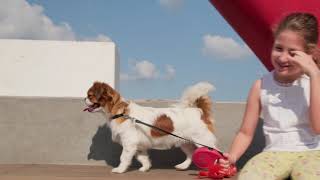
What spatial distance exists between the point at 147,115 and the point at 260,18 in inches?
96.8

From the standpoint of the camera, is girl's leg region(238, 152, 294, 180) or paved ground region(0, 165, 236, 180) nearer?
girl's leg region(238, 152, 294, 180)

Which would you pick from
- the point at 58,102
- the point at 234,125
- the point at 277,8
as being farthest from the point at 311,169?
the point at 58,102

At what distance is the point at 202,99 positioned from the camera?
578 centimetres

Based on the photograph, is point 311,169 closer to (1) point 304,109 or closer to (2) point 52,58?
(1) point 304,109

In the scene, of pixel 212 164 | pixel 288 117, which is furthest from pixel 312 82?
pixel 212 164

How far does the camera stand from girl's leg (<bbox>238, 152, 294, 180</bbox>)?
2000 millimetres

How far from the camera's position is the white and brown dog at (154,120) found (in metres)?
5.73

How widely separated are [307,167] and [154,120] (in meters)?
3.83

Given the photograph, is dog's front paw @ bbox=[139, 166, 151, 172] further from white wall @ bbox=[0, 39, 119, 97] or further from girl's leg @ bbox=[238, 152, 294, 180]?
girl's leg @ bbox=[238, 152, 294, 180]

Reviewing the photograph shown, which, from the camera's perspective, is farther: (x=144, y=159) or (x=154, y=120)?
(x=144, y=159)

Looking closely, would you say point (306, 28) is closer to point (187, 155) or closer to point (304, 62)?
point (304, 62)

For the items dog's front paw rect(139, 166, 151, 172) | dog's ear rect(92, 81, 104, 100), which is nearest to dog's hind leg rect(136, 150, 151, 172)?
dog's front paw rect(139, 166, 151, 172)

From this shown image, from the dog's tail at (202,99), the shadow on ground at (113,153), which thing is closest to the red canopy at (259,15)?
the dog's tail at (202,99)

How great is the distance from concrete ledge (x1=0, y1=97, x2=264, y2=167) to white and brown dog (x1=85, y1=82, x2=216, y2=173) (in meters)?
0.63
